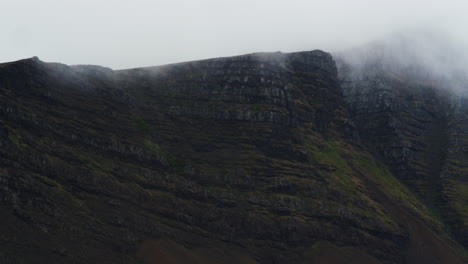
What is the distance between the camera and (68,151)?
7136 inches

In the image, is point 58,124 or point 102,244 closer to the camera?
point 102,244

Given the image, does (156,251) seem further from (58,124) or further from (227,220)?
(58,124)

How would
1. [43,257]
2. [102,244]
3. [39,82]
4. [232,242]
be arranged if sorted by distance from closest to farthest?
[43,257] < [102,244] < [232,242] < [39,82]

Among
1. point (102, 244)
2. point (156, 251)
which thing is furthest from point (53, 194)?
point (156, 251)

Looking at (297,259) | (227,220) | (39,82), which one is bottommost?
(297,259)

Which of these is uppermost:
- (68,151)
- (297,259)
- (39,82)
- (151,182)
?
(39,82)

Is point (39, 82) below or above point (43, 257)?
above

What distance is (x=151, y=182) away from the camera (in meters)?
194

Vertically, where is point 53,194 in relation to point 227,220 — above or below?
above

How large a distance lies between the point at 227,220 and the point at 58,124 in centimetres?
6361

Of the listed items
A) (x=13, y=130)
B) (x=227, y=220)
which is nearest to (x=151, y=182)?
(x=227, y=220)

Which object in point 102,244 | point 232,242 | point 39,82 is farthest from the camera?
point 39,82

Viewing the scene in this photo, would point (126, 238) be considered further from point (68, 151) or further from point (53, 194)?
point (68, 151)

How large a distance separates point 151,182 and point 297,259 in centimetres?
5448
